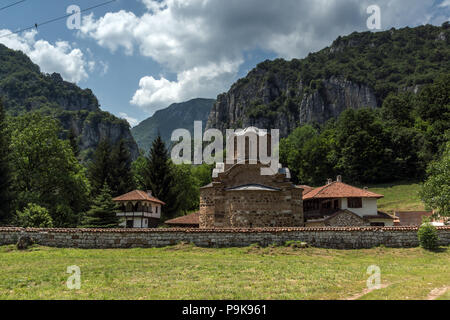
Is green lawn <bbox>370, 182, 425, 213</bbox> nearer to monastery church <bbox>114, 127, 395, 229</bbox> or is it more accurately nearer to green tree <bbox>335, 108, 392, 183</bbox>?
green tree <bbox>335, 108, 392, 183</bbox>

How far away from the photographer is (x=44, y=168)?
33.7 m

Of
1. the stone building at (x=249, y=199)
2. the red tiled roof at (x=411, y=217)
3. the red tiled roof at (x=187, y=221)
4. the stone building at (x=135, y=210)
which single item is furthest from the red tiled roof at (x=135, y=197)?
the red tiled roof at (x=411, y=217)

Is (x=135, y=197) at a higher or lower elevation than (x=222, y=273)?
higher

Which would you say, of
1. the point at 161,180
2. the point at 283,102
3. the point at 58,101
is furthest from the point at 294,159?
the point at 58,101

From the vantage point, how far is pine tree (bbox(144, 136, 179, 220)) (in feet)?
140

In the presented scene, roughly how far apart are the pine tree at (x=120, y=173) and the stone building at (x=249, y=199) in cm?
2090

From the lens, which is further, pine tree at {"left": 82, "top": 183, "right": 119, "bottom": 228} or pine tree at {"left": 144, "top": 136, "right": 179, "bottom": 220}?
pine tree at {"left": 144, "top": 136, "right": 179, "bottom": 220}

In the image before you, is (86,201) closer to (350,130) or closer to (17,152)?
(17,152)

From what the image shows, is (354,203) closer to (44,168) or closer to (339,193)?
(339,193)

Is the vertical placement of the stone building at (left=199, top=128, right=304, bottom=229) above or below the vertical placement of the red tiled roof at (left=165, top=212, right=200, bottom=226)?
above

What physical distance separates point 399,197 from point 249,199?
31.1 metres

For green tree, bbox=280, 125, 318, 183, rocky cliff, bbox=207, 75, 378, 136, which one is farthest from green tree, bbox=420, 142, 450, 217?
rocky cliff, bbox=207, 75, 378, 136

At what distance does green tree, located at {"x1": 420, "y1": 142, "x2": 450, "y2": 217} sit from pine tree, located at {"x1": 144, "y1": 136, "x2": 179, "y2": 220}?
90.3 ft

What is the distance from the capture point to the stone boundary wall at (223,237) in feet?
58.8
